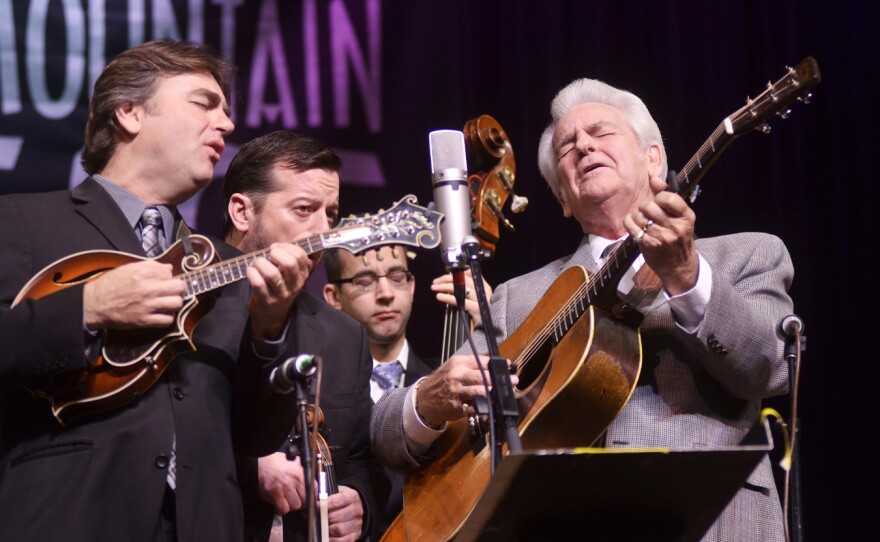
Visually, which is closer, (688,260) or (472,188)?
(688,260)

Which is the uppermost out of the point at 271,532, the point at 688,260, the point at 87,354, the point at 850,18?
the point at 850,18

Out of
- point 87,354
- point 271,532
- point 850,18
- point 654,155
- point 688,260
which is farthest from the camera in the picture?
point 850,18

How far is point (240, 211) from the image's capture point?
363cm

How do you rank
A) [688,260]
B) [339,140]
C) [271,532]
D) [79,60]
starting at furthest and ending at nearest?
1. [339,140]
2. [79,60]
3. [271,532]
4. [688,260]

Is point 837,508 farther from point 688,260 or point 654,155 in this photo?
point 688,260

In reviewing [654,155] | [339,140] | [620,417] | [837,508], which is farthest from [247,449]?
[837,508]

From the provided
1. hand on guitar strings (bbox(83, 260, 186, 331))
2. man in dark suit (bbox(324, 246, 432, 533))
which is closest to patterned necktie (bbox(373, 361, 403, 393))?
man in dark suit (bbox(324, 246, 432, 533))

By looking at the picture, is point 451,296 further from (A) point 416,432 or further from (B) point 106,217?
(B) point 106,217

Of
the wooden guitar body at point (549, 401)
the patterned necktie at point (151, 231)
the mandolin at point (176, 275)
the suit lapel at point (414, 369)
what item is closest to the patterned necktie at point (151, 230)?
the patterned necktie at point (151, 231)

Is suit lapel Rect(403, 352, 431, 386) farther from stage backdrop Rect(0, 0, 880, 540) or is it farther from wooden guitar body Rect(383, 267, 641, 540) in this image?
wooden guitar body Rect(383, 267, 641, 540)

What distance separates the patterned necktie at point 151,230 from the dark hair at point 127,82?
0.98 ft

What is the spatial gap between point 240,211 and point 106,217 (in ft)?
3.55

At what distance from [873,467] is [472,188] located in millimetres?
2435

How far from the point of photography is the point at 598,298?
2719 mm
